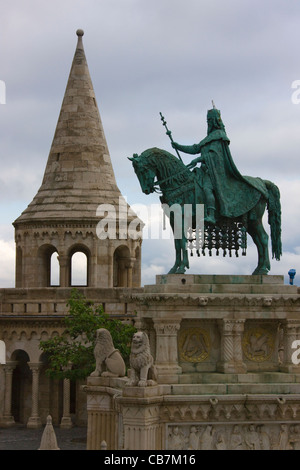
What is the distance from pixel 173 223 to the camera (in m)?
25.7

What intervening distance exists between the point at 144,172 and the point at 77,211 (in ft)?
101

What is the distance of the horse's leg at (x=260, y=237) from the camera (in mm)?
26119

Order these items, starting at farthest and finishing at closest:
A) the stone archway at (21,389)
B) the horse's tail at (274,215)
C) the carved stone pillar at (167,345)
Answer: the stone archway at (21,389) < the horse's tail at (274,215) < the carved stone pillar at (167,345)

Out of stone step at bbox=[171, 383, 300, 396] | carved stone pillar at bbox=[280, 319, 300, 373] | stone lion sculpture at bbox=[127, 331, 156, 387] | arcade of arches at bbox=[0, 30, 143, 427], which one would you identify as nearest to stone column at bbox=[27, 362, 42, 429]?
arcade of arches at bbox=[0, 30, 143, 427]

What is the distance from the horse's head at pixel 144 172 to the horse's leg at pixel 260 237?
2.35 metres

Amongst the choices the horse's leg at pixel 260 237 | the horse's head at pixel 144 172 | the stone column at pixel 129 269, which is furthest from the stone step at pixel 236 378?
the stone column at pixel 129 269

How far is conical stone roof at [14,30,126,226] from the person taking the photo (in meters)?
56.9

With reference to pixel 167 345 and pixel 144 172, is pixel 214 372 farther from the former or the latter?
pixel 144 172

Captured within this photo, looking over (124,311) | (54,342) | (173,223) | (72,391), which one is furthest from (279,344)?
(72,391)

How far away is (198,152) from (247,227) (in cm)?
202

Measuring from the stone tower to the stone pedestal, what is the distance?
3092 cm

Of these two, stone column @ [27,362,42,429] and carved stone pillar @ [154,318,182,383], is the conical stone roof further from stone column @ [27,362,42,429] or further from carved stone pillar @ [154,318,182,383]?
carved stone pillar @ [154,318,182,383]

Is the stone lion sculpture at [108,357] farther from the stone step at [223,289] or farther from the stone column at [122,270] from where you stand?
the stone column at [122,270]
